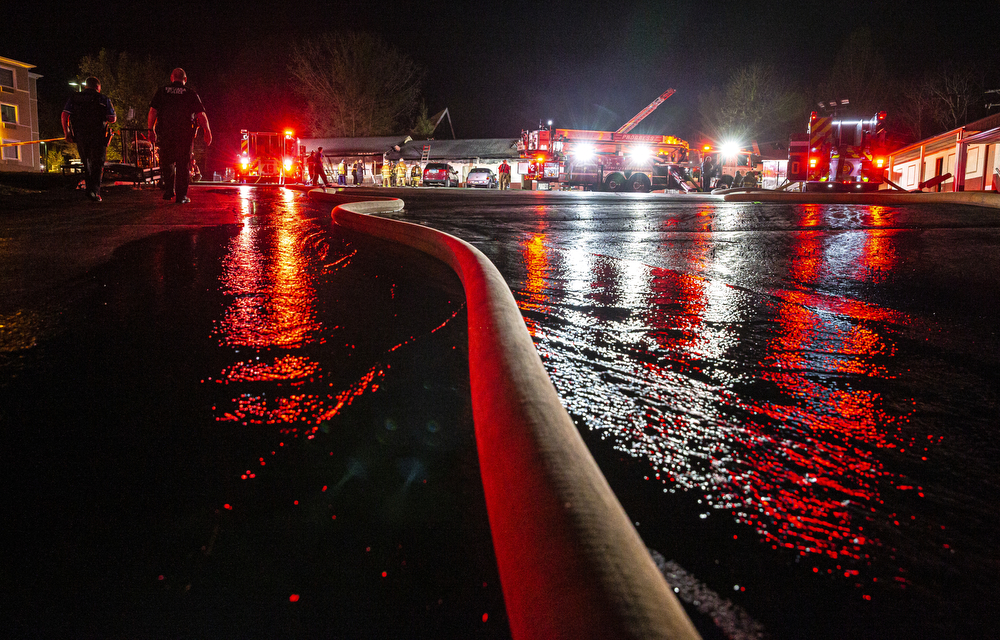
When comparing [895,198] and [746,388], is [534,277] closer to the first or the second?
[746,388]

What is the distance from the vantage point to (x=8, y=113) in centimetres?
4209

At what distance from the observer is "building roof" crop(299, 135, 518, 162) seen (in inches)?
1809

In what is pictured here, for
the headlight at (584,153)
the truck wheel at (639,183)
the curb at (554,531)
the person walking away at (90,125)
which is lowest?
the curb at (554,531)

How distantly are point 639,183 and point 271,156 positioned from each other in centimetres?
1858

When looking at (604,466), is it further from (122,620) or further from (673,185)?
(673,185)

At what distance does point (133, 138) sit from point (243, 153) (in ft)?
17.1

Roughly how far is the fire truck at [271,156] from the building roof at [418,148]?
14.7 metres

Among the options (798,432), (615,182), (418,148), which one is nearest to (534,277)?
(798,432)

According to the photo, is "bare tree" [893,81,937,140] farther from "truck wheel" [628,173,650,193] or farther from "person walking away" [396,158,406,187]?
"person walking away" [396,158,406,187]

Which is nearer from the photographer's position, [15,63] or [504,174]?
[504,174]

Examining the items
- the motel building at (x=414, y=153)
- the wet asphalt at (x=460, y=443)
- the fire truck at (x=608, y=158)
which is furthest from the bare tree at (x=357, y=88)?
the wet asphalt at (x=460, y=443)

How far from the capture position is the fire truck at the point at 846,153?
18562mm

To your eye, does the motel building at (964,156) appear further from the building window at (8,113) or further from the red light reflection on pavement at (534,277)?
the building window at (8,113)

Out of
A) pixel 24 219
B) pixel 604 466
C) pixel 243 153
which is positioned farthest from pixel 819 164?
pixel 243 153
